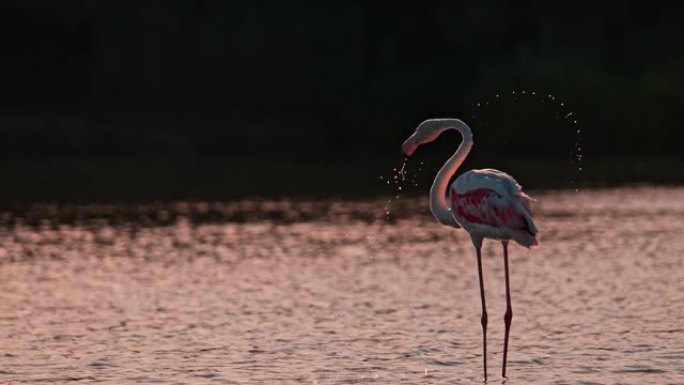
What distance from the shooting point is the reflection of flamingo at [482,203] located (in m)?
13.2

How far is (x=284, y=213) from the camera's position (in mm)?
30594

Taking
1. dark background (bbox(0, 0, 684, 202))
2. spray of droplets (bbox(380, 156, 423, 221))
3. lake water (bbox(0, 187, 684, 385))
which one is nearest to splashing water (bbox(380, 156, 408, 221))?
spray of droplets (bbox(380, 156, 423, 221))

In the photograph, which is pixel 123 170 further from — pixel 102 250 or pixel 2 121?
pixel 102 250

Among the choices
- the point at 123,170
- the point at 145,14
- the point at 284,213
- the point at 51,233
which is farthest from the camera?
the point at 145,14

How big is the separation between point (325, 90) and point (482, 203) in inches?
1659

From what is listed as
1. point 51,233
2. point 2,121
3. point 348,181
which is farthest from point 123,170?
point 51,233

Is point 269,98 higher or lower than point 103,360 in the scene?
higher

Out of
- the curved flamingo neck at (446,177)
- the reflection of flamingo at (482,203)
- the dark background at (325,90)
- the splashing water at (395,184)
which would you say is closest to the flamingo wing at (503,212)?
the reflection of flamingo at (482,203)

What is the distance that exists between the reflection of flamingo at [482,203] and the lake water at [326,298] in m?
1.14

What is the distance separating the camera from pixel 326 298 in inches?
714

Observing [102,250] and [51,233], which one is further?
[51,233]

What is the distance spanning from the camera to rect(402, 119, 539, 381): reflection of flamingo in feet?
43.4

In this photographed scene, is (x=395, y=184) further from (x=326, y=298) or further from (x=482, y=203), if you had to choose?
(x=482, y=203)

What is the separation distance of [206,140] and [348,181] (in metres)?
12.9
